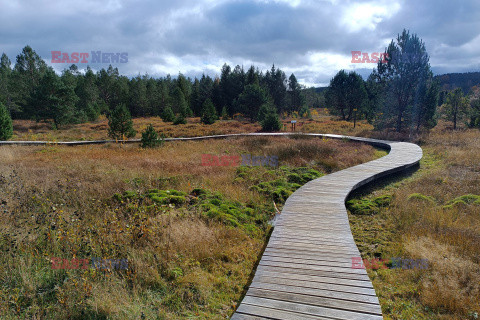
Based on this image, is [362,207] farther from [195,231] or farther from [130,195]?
[130,195]

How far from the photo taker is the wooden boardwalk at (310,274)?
Result: 3.49m

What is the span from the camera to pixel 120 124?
22.0 meters

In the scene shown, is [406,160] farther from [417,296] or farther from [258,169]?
[417,296]

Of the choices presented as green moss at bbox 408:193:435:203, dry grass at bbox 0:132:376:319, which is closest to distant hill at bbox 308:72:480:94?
green moss at bbox 408:193:435:203

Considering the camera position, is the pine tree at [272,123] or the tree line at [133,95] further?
the tree line at [133,95]

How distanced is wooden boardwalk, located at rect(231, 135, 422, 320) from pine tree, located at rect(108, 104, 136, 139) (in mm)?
18837

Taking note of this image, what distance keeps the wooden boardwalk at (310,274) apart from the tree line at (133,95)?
31.7 metres

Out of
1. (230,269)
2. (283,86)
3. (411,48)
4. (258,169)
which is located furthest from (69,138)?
(283,86)

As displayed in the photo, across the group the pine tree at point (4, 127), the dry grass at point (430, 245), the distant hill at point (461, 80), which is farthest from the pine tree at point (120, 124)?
the distant hill at point (461, 80)

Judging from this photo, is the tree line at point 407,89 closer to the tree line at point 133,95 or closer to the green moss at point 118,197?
the tree line at point 133,95

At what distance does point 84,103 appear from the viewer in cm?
5244

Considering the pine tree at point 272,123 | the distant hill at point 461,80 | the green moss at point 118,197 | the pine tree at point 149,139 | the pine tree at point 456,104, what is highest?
the distant hill at point 461,80

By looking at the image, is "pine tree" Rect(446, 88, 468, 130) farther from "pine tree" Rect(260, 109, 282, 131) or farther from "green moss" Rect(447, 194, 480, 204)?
"green moss" Rect(447, 194, 480, 204)

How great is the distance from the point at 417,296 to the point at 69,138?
3022 cm
